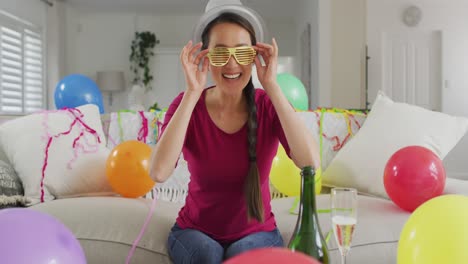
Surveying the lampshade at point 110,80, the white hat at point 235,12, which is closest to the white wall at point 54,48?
the lampshade at point 110,80

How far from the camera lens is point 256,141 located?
1.44 meters

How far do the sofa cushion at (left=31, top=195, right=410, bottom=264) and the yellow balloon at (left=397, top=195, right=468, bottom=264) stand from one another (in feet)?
1.91

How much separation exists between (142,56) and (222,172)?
764 centimetres

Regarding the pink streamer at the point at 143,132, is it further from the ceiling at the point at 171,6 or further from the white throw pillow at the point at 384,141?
the ceiling at the point at 171,6

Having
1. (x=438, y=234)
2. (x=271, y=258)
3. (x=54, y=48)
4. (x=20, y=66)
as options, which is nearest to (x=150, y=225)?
(x=438, y=234)

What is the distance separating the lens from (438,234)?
919 mm

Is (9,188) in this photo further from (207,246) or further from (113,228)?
(207,246)

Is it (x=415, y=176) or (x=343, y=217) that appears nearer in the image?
(x=343, y=217)

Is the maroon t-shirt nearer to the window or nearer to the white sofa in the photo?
the white sofa

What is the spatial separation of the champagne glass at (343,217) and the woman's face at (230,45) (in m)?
0.53

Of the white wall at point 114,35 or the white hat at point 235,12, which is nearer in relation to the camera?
the white hat at point 235,12

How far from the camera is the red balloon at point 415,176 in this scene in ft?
5.40

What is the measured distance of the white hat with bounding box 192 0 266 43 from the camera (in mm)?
1385

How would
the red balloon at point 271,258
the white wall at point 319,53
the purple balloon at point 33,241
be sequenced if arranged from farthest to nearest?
1. the white wall at point 319,53
2. the purple balloon at point 33,241
3. the red balloon at point 271,258
